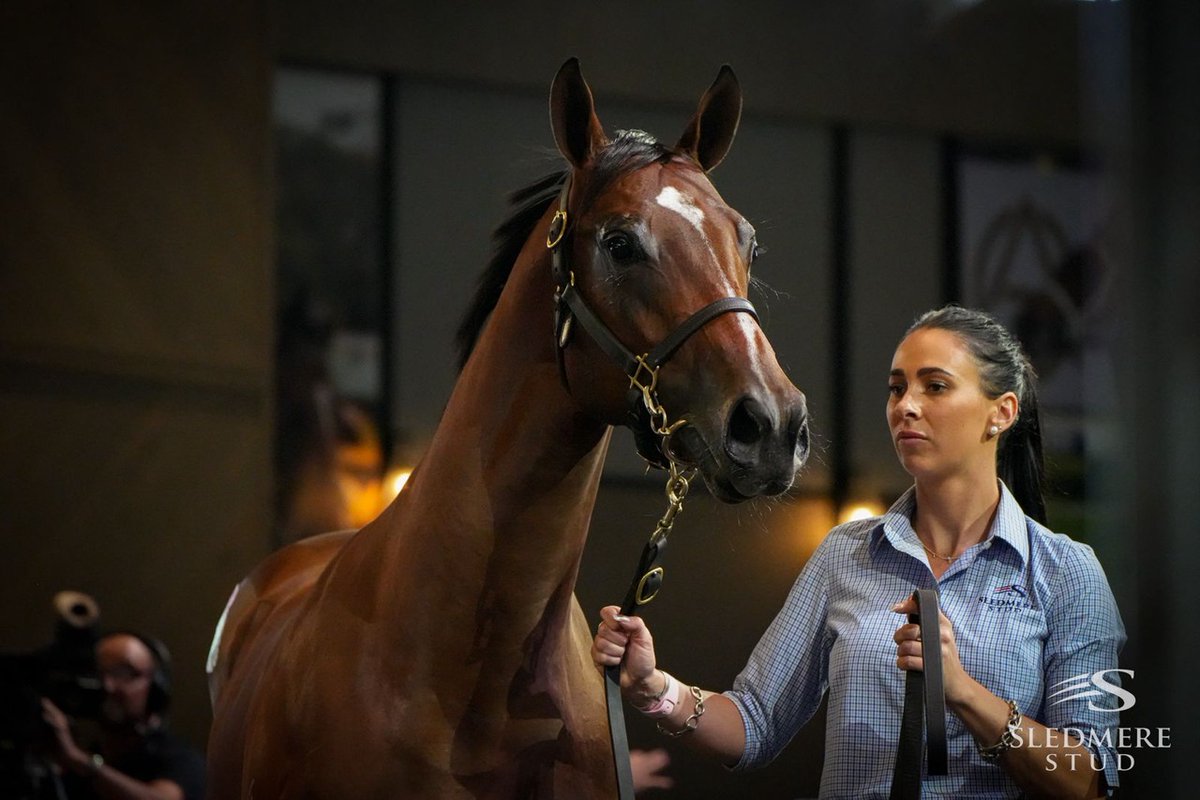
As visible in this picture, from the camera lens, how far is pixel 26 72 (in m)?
2.75

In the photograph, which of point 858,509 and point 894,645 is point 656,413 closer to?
point 894,645

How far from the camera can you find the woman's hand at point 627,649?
1.41m

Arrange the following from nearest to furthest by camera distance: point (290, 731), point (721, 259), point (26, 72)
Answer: point (721, 259) → point (290, 731) → point (26, 72)

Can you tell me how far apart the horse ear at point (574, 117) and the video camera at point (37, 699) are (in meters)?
1.55

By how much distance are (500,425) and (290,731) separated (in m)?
0.45

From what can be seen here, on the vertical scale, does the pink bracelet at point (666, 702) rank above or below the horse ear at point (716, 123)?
below

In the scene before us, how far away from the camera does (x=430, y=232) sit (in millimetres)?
2828

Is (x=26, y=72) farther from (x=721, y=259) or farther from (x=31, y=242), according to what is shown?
(x=721, y=259)

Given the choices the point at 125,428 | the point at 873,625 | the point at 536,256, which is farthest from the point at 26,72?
the point at 873,625

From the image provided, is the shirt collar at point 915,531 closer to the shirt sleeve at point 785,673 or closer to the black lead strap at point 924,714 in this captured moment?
the shirt sleeve at point 785,673

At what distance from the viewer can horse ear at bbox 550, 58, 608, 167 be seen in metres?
1.47

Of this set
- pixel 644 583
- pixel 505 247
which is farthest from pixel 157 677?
pixel 644 583

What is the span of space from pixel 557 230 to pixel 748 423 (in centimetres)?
35

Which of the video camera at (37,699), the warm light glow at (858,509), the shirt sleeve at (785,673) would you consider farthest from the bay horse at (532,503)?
Answer: the warm light glow at (858,509)
